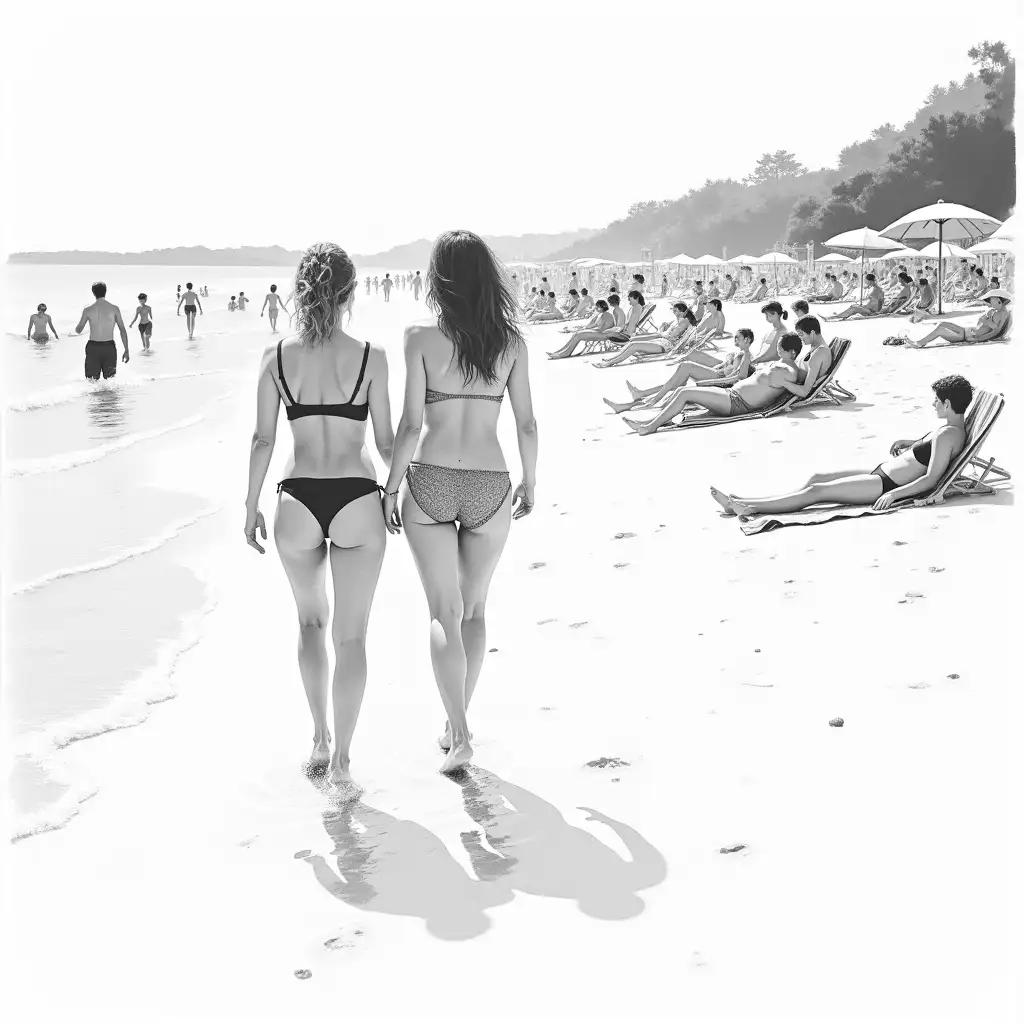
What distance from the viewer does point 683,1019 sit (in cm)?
239

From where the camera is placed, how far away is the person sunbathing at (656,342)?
1620 centimetres

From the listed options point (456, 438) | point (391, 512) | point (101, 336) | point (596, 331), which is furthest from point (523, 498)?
point (596, 331)

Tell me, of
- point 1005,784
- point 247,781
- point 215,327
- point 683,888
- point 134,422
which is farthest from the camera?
point 215,327

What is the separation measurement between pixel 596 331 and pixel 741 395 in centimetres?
837

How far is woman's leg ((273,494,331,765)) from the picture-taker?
3.38m

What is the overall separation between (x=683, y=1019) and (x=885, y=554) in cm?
354

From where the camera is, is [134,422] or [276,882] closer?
[276,882]

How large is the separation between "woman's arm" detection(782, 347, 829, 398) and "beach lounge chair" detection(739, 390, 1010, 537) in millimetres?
3445

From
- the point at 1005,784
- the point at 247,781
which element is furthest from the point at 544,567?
the point at 1005,784

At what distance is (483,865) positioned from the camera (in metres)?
3.04

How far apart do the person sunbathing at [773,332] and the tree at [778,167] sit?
403 feet

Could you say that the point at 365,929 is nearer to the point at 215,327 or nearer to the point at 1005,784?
the point at 1005,784

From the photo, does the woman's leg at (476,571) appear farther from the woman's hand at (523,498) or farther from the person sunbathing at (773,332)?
the person sunbathing at (773,332)

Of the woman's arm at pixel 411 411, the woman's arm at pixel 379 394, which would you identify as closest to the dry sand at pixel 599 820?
the woman's arm at pixel 411 411
